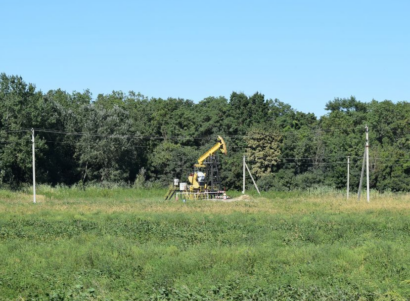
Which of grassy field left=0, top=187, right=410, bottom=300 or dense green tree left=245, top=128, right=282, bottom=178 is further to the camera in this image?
dense green tree left=245, top=128, right=282, bottom=178

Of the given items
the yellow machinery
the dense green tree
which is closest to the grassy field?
the yellow machinery

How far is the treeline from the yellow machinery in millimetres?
9914

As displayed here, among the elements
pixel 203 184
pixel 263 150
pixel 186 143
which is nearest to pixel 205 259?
pixel 203 184

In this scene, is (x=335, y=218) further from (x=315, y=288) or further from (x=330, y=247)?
(x=315, y=288)

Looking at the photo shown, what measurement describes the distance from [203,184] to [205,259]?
33438 mm

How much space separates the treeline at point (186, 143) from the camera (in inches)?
2188

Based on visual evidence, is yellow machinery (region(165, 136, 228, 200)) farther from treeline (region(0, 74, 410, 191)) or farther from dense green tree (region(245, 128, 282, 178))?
dense green tree (region(245, 128, 282, 178))

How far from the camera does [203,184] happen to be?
48.4m

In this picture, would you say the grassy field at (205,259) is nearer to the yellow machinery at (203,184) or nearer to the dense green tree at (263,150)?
the yellow machinery at (203,184)

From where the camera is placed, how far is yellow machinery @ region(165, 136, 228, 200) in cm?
4772

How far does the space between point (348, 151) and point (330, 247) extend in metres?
45.1

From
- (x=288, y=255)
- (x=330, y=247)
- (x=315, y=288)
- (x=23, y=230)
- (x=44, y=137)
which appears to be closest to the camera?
(x=315, y=288)

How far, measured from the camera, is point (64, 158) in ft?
204

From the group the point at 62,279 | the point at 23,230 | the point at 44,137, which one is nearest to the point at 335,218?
the point at 23,230
